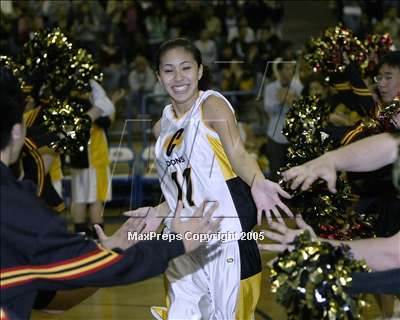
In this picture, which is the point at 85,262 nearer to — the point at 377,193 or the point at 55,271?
the point at 55,271

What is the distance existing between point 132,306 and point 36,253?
3816mm

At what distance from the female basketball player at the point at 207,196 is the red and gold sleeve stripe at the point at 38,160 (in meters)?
1.71

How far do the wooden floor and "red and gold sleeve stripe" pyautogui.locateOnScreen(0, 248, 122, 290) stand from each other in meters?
3.20

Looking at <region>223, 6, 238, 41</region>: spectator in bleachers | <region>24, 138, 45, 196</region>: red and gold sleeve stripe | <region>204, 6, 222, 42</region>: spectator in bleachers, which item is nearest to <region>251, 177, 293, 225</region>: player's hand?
<region>24, 138, 45, 196</region>: red and gold sleeve stripe

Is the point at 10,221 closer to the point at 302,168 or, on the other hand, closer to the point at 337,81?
the point at 302,168

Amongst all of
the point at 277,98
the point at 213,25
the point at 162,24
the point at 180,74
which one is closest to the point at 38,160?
the point at 180,74

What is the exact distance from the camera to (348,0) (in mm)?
16078

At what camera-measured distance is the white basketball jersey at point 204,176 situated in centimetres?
494

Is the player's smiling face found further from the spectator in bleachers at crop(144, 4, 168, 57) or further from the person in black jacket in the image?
the spectator in bleachers at crop(144, 4, 168, 57)

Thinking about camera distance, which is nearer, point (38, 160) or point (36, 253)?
point (36, 253)

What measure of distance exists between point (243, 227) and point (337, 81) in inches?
112

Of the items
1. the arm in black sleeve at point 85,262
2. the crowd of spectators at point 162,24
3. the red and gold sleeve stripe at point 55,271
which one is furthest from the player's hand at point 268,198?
the crowd of spectators at point 162,24

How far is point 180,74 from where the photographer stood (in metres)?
5.03

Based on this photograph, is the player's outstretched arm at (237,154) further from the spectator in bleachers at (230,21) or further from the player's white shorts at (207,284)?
the spectator in bleachers at (230,21)
